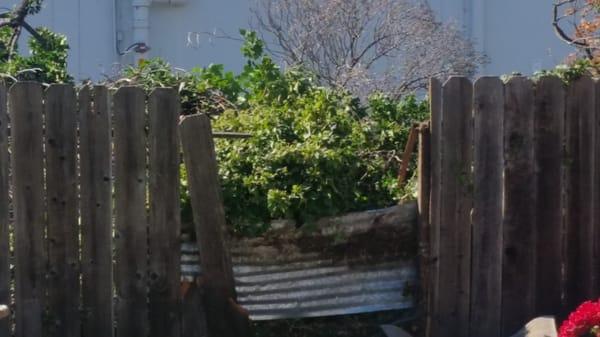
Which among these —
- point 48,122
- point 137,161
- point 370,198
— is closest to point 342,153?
point 370,198

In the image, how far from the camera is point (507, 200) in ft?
17.5

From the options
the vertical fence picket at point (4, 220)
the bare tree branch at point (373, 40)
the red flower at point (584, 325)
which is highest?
the bare tree branch at point (373, 40)

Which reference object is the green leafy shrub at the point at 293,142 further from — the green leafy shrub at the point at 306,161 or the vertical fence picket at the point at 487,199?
the vertical fence picket at the point at 487,199

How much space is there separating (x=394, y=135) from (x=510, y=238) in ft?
3.43

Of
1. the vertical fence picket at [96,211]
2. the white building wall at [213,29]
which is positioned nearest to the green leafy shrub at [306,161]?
the vertical fence picket at [96,211]

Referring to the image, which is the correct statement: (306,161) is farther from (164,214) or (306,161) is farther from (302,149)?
(164,214)

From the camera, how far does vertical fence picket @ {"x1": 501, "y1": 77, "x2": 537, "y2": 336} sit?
5.30 metres

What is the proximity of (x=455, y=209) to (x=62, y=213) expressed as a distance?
1.97 metres

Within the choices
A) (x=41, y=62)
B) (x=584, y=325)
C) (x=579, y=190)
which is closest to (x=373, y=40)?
(x=41, y=62)

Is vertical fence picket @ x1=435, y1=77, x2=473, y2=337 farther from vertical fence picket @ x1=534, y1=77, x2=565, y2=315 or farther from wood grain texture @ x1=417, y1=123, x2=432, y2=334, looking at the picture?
vertical fence picket @ x1=534, y1=77, x2=565, y2=315

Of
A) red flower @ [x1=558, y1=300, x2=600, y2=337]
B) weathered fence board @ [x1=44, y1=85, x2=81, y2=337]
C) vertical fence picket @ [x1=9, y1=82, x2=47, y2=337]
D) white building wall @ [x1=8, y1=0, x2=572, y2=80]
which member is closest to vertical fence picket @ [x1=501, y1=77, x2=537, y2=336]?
red flower @ [x1=558, y1=300, x2=600, y2=337]

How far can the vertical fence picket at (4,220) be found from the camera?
519 cm

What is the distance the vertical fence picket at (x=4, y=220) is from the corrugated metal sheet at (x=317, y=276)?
88 centimetres

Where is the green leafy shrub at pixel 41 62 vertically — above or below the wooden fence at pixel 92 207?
above
